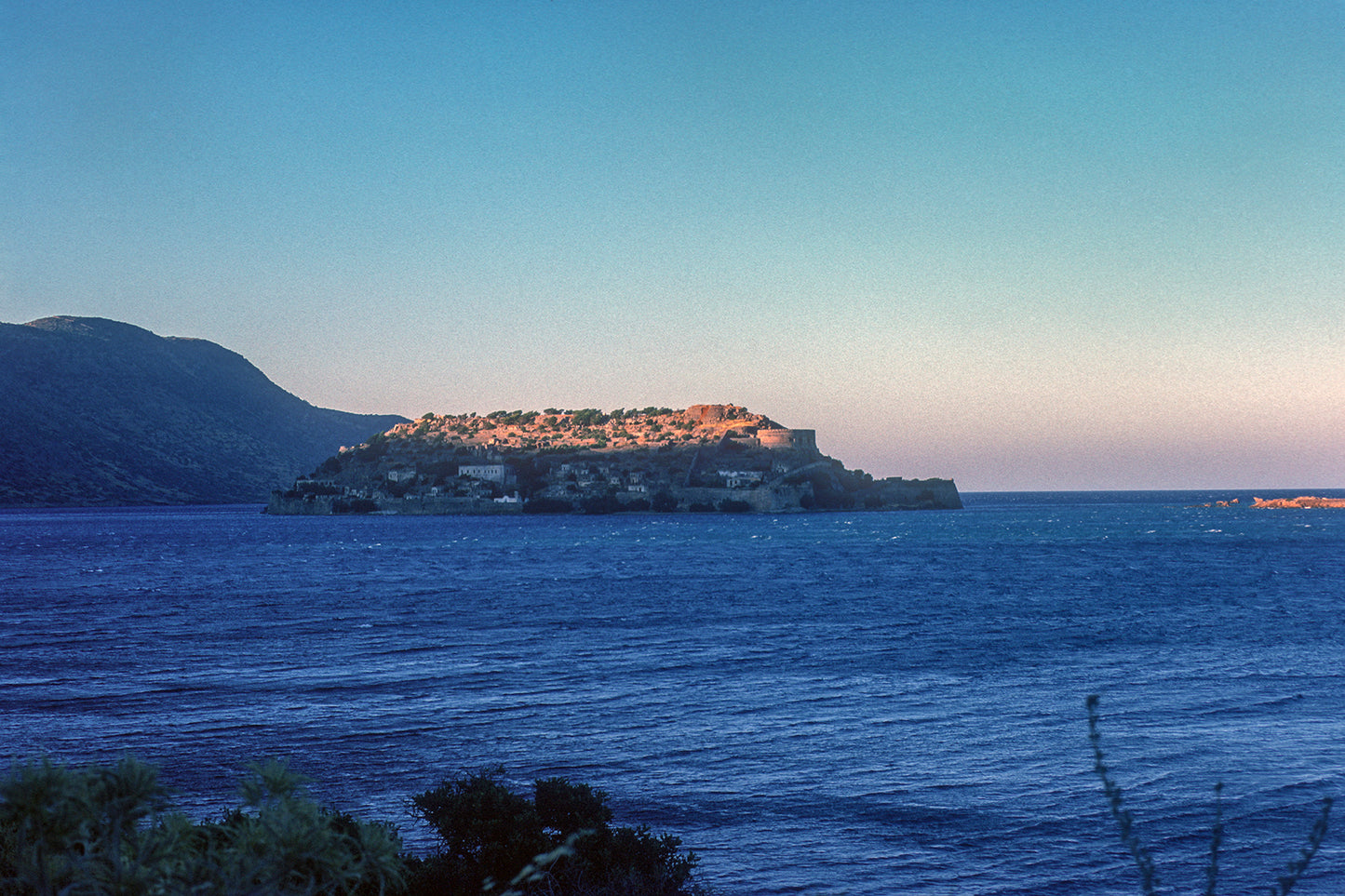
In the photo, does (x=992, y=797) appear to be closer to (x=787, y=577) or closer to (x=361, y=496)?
(x=787, y=577)

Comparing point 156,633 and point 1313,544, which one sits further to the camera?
point 1313,544

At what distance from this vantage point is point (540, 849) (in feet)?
31.4

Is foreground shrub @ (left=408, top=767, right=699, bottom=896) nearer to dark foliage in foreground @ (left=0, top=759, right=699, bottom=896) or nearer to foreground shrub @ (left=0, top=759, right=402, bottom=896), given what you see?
dark foliage in foreground @ (left=0, top=759, right=699, bottom=896)

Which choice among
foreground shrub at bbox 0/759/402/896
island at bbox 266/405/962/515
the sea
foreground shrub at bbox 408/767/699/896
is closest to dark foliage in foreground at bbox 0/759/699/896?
foreground shrub at bbox 0/759/402/896

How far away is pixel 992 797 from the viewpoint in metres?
14.9

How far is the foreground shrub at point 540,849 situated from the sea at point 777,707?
210 centimetres

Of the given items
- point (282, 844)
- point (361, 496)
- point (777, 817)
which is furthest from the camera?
point (361, 496)

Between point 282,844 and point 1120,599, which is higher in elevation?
point 282,844

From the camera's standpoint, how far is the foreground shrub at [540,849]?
370 inches

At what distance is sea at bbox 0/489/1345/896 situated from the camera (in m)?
13.3

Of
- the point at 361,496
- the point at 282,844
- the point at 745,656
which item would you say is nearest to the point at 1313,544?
the point at 745,656

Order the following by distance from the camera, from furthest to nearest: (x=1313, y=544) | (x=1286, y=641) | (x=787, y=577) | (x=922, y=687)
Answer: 1. (x=1313, y=544)
2. (x=787, y=577)
3. (x=1286, y=641)
4. (x=922, y=687)

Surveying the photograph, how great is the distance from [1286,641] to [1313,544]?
70541 mm

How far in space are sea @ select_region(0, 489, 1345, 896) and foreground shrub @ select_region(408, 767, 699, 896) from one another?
2101 millimetres
